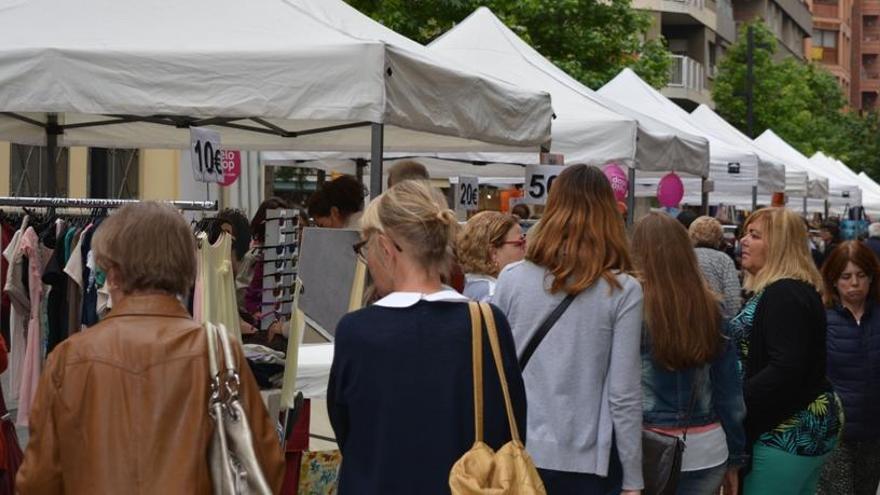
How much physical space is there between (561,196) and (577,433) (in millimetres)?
804

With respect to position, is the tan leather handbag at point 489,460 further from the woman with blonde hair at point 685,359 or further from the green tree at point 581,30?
the green tree at point 581,30

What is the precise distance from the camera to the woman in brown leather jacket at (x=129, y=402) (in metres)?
4.10

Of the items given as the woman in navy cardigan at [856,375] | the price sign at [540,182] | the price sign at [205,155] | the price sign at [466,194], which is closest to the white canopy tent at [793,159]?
the price sign at [466,194]

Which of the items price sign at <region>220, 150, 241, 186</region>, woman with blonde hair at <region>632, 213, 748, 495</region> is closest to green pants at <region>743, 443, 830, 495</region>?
woman with blonde hair at <region>632, 213, 748, 495</region>

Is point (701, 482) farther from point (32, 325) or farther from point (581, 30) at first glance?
point (581, 30)

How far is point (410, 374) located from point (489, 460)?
30cm

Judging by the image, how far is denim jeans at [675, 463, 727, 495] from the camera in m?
5.93

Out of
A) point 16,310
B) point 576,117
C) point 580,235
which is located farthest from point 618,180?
point 580,235

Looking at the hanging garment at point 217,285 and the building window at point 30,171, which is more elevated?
the building window at point 30,171

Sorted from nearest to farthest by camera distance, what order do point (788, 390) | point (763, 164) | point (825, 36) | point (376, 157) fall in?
point (788, 390)
point (376, 157)
point (763, 164)
point (825, 36)

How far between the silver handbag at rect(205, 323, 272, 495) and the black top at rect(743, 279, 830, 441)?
10.3 feet

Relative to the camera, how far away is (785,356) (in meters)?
6.75

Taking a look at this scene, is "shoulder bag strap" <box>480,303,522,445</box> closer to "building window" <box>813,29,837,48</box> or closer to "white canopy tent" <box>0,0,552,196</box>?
"white canopy tent" <box>0,0,552,196</box>

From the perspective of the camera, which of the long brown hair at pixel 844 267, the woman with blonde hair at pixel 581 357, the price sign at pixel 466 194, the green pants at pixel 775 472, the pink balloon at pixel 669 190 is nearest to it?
Result: the woman with blonde hair at pixel 581 357
